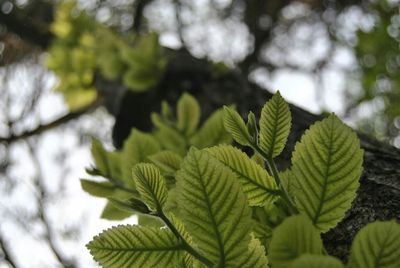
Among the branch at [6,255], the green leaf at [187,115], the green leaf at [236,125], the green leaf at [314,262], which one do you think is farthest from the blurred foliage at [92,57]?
the green leaf at [314,262]

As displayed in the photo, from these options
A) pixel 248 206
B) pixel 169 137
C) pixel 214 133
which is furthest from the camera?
pixel 169 137

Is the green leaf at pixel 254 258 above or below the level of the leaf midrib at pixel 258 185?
below

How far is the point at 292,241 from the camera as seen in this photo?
0.46 metres

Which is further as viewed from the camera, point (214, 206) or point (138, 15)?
point (138, 15)

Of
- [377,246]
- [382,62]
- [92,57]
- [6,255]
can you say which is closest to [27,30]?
[92,57]

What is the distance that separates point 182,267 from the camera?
0.60 m

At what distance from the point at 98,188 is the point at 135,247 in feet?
1.72

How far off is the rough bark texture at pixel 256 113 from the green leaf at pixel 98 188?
1.32 feet

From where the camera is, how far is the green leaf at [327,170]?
21.0 inches

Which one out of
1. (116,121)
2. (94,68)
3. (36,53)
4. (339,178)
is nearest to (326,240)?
(339,178)

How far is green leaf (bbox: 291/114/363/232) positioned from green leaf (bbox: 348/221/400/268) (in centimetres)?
8

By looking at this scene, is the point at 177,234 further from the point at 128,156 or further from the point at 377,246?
the point at 128,156

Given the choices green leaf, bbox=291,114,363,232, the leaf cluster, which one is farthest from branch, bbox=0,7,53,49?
green leaf, bbox=291,114,363,232

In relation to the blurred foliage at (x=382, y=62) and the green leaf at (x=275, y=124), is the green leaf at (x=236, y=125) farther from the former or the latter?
the blurred foliage at (x=382, y=62)
